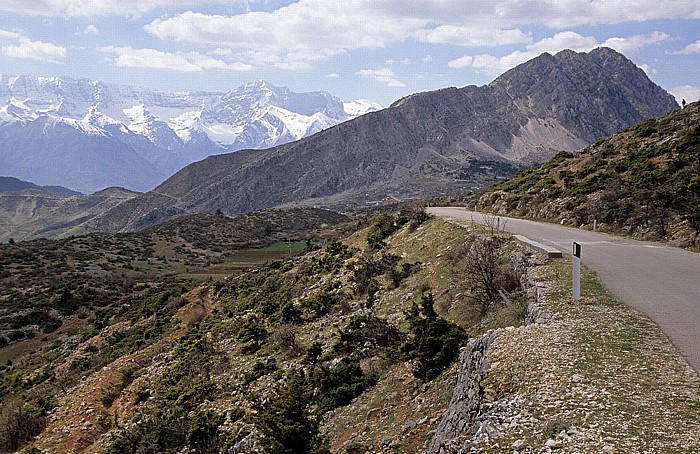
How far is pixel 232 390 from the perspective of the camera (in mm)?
14508

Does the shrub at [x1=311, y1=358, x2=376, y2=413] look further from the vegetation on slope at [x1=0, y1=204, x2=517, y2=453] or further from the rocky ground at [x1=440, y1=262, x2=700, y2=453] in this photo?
the rocky ground at [x1=440, y1=262, x2=700, y2=453]

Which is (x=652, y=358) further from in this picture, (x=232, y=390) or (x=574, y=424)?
(x=232, y=390)

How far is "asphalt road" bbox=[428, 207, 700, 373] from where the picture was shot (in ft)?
26.0

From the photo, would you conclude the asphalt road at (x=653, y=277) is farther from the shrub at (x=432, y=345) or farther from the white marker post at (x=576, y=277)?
the shrub at (x=432, y=345)

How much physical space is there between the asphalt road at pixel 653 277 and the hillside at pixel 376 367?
0.40 meters

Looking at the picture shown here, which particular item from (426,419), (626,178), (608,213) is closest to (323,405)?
(426,419)

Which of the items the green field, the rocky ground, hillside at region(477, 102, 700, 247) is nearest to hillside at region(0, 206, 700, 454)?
the rocky ground

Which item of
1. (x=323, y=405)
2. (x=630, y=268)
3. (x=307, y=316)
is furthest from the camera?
(x=307, y=316)

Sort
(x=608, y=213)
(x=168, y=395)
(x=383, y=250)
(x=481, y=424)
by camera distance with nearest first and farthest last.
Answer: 1. (x=481, y=424)
2. (x=168, y=395)
3. (x=608, y=213)
4. (x=383, y=250)

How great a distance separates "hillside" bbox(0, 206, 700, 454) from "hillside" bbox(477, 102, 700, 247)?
6.33 meters

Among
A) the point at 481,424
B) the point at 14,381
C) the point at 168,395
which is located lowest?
the point at 14,381

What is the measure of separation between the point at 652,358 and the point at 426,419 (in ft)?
11.9

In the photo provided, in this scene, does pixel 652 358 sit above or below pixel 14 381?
above

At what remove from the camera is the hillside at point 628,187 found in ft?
58.4
